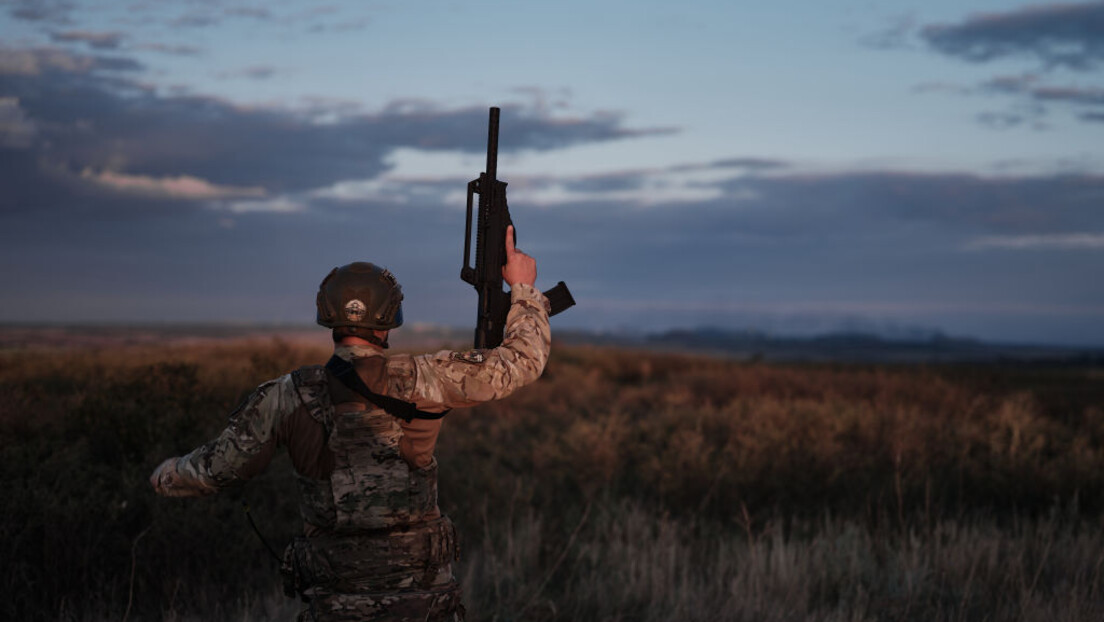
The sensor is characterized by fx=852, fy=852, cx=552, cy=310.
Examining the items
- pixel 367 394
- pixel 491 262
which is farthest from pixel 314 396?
pixel 491 262

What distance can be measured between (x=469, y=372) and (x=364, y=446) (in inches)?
21.6

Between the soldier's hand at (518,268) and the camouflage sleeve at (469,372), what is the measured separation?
308 mm

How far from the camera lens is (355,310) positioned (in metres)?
3.75

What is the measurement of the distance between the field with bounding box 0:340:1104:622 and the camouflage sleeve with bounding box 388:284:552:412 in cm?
315

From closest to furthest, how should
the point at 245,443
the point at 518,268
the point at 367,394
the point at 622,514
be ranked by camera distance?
the point at 367,394 < the point at 245,443 < the point at 518,268 < the point at 622,514

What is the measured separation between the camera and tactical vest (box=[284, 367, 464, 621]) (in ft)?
12.0

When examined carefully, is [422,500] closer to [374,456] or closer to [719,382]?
[374,456]

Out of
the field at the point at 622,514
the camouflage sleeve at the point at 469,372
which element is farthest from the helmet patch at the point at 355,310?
the field at the point at 622,514

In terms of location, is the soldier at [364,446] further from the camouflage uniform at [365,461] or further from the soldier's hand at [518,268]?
the soldier's hand at [518,268]

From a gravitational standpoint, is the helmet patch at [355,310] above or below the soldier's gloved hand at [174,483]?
above

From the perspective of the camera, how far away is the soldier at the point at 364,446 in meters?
3.66

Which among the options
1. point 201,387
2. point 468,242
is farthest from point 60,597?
point 468,242

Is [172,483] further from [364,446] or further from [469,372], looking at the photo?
[469,372]

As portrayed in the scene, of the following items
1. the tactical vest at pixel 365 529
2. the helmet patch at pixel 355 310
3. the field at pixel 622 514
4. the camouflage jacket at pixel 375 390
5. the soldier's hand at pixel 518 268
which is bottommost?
the field at pixel 622 514
